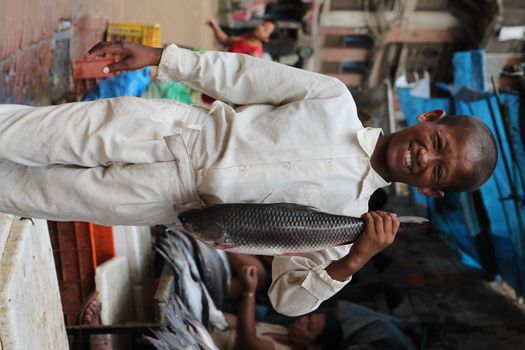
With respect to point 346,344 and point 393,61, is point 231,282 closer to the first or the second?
point 346,344

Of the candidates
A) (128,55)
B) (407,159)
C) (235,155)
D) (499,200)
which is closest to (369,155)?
(407,159)

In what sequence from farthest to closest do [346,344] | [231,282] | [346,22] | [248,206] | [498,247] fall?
[346,22], [498,247], [231,282], [346,344], [248,206]

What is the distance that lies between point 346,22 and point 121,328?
369 inches

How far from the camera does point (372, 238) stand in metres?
1.77

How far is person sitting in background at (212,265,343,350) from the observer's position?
3.81m

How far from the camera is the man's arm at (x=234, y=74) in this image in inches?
77.4

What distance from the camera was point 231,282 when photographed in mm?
4492

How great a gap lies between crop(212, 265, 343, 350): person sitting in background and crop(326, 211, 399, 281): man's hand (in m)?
2.18

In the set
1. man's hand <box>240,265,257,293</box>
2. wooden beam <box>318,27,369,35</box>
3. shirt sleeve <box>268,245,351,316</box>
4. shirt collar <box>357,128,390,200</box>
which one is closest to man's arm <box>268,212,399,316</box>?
shirt sleeve <box>268,245,351,316</box>

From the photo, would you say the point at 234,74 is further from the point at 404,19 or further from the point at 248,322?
the point at 404,19

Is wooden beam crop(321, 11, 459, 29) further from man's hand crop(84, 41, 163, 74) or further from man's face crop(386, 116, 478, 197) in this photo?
man's face crop(386, 116, 478, 197)

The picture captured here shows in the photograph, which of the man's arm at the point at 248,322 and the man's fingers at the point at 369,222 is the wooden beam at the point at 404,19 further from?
the man's fingers at the point at 369,222

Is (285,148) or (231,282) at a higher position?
(285,148)

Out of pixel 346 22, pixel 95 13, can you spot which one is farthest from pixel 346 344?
pixel 346 22
